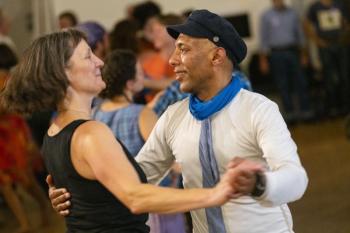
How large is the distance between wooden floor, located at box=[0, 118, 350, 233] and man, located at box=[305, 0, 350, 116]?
2.64 feet

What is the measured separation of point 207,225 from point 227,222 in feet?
0.25

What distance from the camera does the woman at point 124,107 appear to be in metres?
3.77

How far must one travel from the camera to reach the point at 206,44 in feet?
8.63

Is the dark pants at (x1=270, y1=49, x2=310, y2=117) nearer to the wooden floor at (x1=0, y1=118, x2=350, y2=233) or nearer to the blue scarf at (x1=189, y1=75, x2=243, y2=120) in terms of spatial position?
the wooden floor at (x1=0, y1=118, x2=350, y2=233)

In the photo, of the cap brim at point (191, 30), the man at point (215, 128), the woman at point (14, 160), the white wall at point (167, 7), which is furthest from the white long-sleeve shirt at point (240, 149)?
the white wall at point (167, 7)

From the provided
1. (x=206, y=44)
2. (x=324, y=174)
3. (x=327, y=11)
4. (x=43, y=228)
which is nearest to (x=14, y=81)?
(x=206, y=44)

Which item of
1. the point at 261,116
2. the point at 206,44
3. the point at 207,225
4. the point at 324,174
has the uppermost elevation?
the point at 206,44

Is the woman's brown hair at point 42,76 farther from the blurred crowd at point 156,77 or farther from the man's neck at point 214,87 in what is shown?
the blurred crowd at point 156,77

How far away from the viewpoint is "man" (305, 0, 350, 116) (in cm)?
1035

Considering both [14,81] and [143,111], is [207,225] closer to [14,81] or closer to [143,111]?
[14,81]

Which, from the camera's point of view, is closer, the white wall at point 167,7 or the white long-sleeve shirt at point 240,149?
the white long-sleeve shirt at point 240,149

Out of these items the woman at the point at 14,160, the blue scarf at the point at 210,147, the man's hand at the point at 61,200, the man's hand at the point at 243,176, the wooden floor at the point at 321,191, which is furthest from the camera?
the woman at the point at 14,160

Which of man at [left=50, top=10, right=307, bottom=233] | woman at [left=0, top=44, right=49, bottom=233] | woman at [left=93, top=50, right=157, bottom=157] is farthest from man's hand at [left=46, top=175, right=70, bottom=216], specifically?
woman at [left=0, top=44, right=49, bottom=233]

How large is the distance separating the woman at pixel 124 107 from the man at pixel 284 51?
21.8 ft
